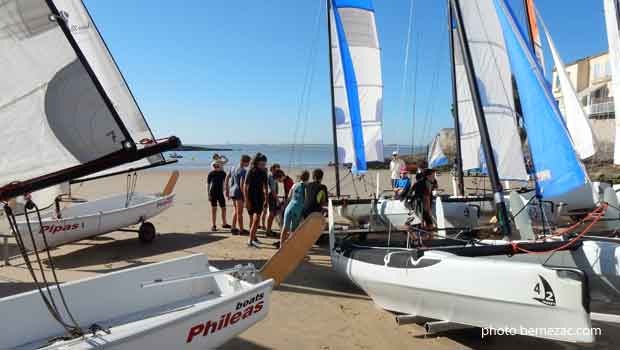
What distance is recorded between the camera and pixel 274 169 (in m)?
8.28

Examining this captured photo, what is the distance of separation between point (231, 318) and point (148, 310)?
1.11 m

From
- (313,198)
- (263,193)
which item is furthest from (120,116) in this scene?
(313,198)

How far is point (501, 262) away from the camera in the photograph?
11.0 ft

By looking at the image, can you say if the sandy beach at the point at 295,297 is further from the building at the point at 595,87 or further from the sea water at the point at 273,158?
the building at the point at 595,87

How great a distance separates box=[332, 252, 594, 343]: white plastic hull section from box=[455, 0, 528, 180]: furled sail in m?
2.66

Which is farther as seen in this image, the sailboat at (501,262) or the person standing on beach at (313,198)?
the person standing on beach at (313,198)

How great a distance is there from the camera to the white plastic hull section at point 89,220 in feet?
19.9

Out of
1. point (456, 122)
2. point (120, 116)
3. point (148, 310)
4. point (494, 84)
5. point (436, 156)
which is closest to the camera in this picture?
point (148, 310)

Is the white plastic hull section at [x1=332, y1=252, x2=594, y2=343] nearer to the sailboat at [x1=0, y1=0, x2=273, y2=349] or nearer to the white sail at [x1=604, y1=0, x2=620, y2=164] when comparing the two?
the sailboat at [x1=0, y1=0, x2=273, y2=349]

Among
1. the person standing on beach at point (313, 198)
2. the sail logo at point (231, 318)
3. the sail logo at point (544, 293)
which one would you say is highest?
the person standing on beach at point (313, 198)

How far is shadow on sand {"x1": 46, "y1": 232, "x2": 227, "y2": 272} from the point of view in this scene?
639 cm

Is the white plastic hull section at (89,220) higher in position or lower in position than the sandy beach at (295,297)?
higher

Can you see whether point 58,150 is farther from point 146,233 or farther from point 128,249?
point 146,233

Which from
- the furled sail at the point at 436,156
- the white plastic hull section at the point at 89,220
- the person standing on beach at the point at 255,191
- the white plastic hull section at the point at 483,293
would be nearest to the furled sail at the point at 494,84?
the white plastic hull section at the point at 483,293
